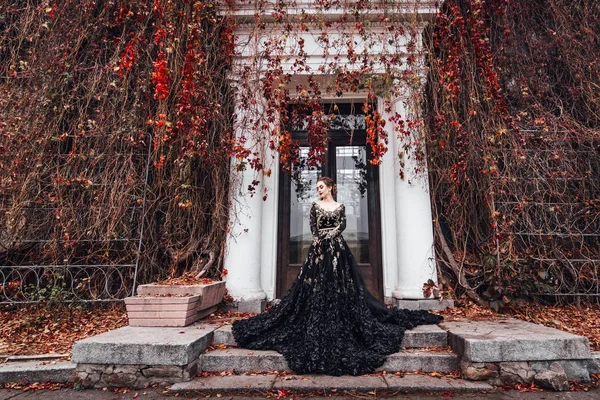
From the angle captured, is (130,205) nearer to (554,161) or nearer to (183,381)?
(183,381)

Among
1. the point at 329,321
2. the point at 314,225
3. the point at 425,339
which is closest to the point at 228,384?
the point at 329,321

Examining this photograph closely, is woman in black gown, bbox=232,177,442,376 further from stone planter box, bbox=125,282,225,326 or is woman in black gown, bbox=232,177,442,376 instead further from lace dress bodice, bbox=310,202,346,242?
stone planter box, bbox=125,282,225,326

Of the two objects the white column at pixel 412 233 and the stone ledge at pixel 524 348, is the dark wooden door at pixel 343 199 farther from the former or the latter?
the stone ledge at pixel 524 348

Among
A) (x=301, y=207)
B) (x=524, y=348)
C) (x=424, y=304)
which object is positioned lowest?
(x=524, y=348)

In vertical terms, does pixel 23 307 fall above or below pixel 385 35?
below

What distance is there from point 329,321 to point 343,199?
7.84 ft

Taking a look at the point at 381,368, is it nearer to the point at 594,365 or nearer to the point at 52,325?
the point at 594,365

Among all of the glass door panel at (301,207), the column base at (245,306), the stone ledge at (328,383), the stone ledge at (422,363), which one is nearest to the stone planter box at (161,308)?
the column base at (245,306)

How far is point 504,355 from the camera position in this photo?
294 centimetres

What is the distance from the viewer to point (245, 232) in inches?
183

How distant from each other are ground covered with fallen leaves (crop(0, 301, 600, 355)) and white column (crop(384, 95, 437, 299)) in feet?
1.80

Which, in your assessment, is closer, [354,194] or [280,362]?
[280,362]

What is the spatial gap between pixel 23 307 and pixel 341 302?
14.6 ft

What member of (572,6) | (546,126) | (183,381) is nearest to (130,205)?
(183,381)
